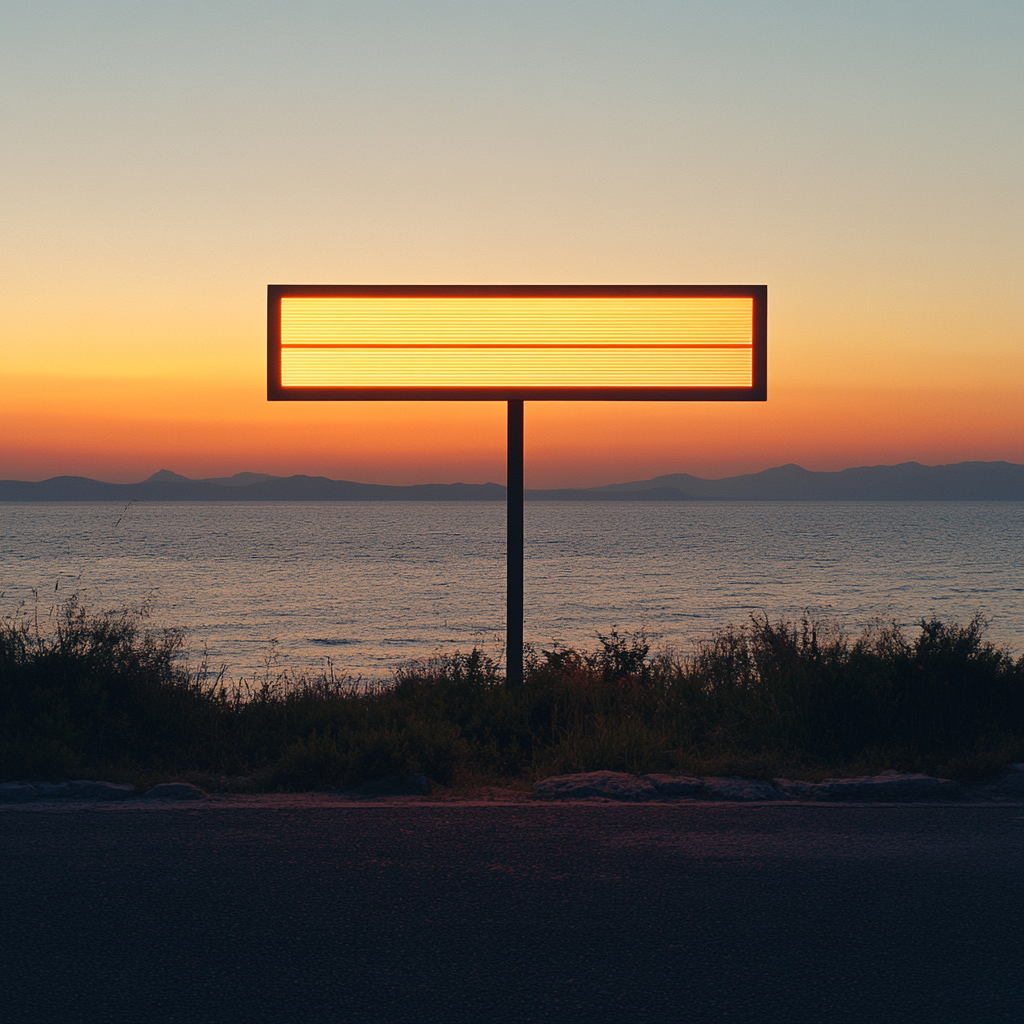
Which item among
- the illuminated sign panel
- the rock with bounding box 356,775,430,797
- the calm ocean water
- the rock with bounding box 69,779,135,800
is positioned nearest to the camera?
the rock with bounding box 69,779,135,800

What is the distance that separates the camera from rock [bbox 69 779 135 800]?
6.38m

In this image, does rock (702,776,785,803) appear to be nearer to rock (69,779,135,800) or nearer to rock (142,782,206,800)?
rock (142,782,206,800)

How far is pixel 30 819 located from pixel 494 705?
3.90 metres

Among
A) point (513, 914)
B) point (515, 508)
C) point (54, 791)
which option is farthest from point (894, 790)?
point (54, 791)

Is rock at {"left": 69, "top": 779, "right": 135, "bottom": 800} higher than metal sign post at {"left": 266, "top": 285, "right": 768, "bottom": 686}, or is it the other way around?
metal sign post at {"left": 266, "top": 285, "right": 768, "bottom": 686}

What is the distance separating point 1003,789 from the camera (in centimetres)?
654

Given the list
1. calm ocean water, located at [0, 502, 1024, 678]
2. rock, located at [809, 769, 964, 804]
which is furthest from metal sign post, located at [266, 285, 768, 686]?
calm ocean water, located at [0, 502, 1024, 678]

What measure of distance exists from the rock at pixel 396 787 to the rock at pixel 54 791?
2.07 m

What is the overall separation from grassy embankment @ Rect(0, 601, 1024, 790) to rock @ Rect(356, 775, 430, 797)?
13 centimetres

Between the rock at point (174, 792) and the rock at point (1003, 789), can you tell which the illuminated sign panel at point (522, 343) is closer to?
the rock at point (1003, 789)

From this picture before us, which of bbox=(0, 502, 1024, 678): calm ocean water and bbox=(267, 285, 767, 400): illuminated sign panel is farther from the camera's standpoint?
bbox=(0, 502, 1024, 678): calm ocean water

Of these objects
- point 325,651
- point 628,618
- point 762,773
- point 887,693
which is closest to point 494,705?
point 762,773

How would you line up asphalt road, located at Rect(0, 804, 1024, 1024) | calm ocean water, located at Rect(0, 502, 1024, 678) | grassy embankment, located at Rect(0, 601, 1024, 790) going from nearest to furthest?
1. asphalt road, located at Rect(0, 804, 1024, 1024)
2. grassy embankment, located at Rect(0, 601, 1024, 790)
3. calm ocean water, located at Rect(0, 502, 1024, 678)

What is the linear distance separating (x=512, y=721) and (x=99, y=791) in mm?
3420
